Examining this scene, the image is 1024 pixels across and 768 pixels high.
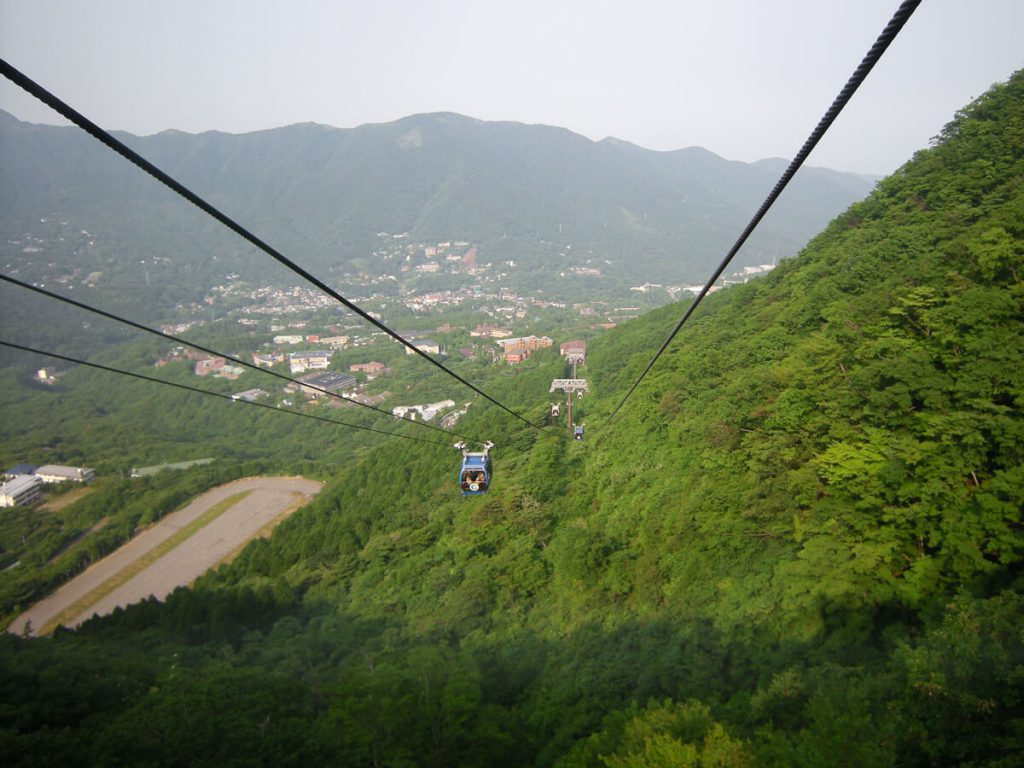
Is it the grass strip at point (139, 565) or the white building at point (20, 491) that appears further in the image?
the white building at point (20, 491)

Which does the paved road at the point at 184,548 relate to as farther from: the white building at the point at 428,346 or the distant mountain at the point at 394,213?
the distant mountain at the point at 394,213

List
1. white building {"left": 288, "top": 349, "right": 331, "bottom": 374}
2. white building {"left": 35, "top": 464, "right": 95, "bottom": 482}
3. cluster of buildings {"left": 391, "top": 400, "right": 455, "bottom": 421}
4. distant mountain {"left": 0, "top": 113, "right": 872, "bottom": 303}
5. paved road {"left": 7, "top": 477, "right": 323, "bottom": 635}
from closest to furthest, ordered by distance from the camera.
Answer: paved road {"left": 7, "top": 477, "right": 323, "bottom": 635} < white building {"left": 35, "top": 464, "right": 95, "bottom": 482} < cluster of buildings {"left": 391, "top": 400, "right": 455, "bottom": 421} < white building {"left": 288, "top": 349, "right": 331, "bottom": 374} < distant mountain {"left": 0, "top": 113, "right": 872, "bottom": 303}

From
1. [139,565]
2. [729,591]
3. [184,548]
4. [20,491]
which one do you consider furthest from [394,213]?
[729,591]

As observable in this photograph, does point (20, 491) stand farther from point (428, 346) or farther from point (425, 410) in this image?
point (428, 346)

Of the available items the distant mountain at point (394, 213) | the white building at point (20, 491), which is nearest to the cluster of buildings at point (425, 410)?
the white building at point (20, 491)

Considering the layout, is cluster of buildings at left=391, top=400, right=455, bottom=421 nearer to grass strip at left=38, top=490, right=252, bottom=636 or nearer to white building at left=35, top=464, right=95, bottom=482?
grass strip at left=38, top=490, right=252, bottom=636

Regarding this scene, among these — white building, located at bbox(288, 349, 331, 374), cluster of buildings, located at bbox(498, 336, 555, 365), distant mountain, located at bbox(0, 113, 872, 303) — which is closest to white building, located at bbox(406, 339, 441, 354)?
cluster of buildings, located at bbox(498, 336, 555, 365)
